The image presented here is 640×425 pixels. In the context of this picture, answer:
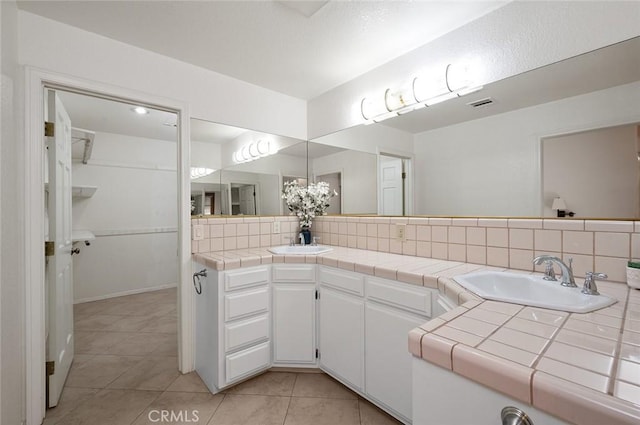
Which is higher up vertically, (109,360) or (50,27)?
(50,27)

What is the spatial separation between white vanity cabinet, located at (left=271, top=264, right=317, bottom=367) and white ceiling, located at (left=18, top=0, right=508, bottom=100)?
1.53m

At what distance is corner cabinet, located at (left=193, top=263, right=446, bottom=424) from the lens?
1465mm

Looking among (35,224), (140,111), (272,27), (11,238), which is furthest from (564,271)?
(140,111)

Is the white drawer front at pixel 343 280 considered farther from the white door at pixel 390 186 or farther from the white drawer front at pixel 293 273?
the white door at pixel 390 186

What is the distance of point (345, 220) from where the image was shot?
2486 mm

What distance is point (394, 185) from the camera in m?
2.17

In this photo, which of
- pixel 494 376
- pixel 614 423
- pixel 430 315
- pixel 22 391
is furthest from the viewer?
pixel 22 391

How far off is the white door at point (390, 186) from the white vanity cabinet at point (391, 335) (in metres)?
0.74

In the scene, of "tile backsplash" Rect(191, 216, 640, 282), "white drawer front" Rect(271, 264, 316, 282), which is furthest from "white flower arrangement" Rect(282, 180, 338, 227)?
"white drawer front" Rect(271, 264, 316, 282)

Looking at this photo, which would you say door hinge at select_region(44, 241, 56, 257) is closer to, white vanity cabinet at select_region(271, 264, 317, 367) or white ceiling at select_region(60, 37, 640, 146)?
white ceiling at select_region(60, 37, 640, 146)

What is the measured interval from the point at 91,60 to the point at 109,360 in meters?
2.22

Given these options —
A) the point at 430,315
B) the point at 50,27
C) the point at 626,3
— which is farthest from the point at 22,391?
the point at 626,3

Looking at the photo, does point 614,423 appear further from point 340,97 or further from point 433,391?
point 340,97

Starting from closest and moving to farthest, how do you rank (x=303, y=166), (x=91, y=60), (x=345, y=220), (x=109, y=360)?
(x=91, y=60) → (x=109, y=360) → (x=345, y=220) → (x=303, y=166)
